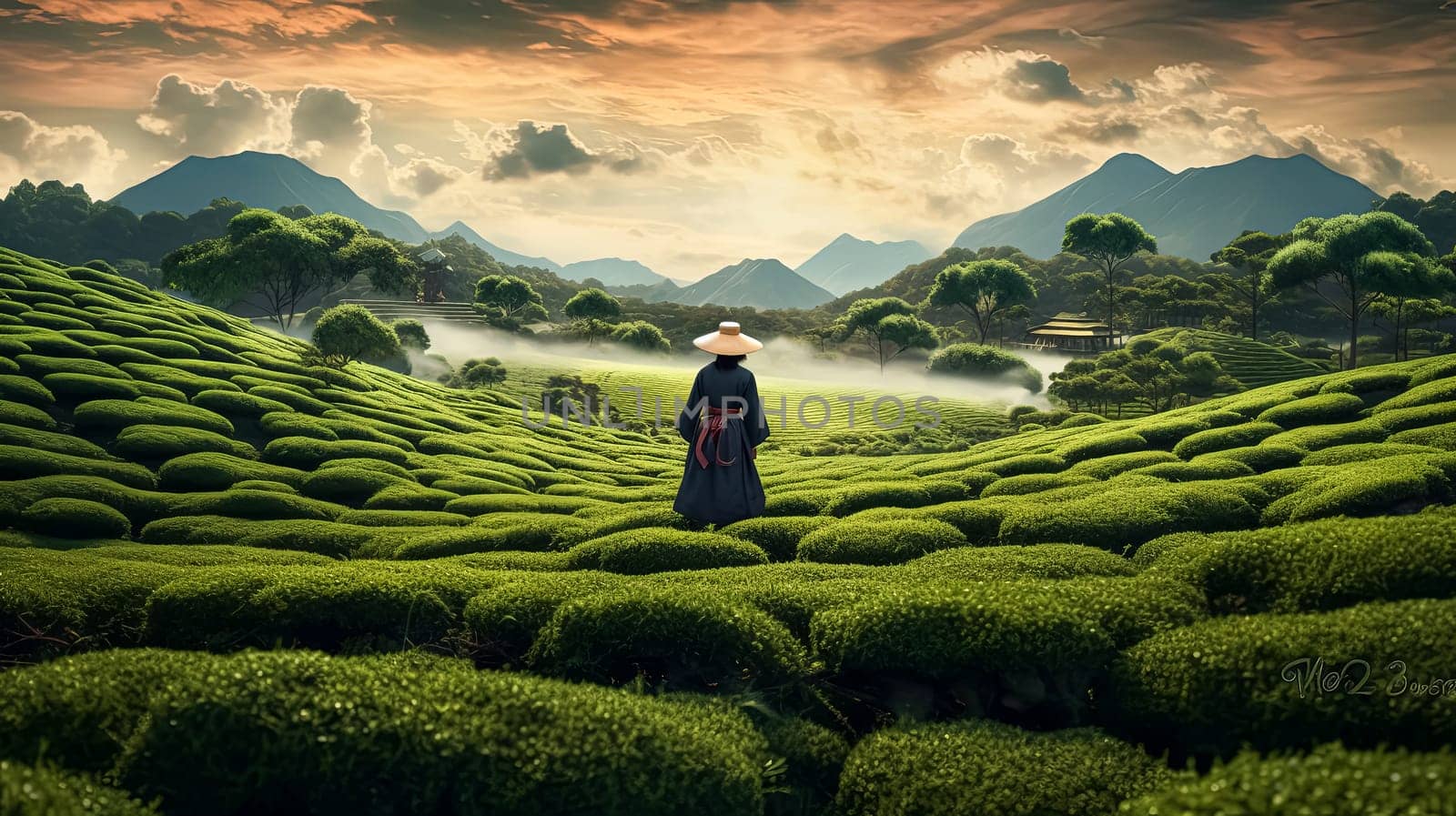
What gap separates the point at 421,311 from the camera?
2611 inches

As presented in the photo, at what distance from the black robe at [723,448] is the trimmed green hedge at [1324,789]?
9.10m

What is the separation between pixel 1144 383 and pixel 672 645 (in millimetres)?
32220

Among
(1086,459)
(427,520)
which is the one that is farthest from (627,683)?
(1086,459)

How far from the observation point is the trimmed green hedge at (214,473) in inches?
697

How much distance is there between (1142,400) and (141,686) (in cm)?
3506

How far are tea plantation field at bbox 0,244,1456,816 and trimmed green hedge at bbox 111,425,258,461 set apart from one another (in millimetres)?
5094

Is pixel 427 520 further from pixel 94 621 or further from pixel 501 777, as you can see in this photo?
pixel 501 777

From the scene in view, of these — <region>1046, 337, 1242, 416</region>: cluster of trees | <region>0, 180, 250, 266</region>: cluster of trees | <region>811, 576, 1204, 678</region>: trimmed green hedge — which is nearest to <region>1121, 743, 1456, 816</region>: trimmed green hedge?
<region>811, 576, 1204, 678</region>: trimmed green hedge

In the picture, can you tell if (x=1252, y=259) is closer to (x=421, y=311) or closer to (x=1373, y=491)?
(x=1373, y=491)

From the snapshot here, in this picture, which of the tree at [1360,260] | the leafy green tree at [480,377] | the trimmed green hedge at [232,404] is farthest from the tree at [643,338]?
the trimmed green hedge at [232,404]

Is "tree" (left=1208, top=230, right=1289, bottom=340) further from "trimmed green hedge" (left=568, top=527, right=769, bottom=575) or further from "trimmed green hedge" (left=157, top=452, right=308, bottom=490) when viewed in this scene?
"trimmed green hedge" (left=157, top=452, right=308, bottom=490)

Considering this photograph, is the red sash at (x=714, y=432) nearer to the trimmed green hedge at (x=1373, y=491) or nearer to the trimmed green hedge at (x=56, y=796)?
the trimmed green hedge at (x=1373, y=491)

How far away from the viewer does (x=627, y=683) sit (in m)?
6.48

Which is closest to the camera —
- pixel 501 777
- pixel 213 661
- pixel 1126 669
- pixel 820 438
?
pixel 501 777
